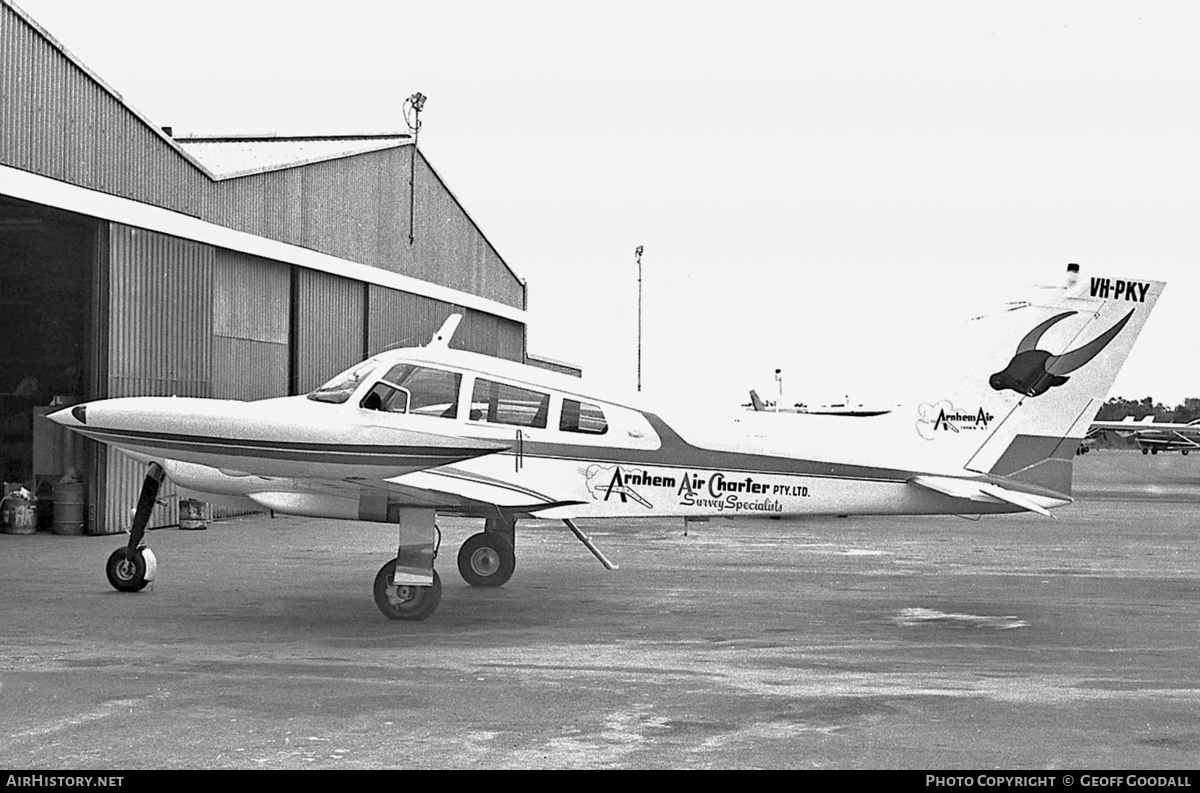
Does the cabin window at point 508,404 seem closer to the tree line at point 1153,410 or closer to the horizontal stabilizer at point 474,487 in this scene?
the horizontal stabilizer at point 474,487

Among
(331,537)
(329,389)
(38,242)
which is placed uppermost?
(38,242)

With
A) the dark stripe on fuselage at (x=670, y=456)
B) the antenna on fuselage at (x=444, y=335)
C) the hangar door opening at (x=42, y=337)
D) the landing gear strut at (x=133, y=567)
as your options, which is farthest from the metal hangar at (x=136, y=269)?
the dark stripe on fuselage at (x=670, y=456)

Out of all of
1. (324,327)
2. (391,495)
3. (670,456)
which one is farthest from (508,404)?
(324,327)

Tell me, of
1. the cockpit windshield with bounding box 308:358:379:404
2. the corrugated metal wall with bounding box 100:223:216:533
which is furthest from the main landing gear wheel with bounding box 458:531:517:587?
the corrugated metal wall with bounding box 100:223:216:533

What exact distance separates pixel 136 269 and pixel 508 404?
34.6ft

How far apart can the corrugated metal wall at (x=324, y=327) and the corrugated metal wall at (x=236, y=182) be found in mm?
688

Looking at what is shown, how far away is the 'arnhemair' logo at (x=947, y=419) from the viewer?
564 inches

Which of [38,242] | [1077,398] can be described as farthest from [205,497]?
[38,242]

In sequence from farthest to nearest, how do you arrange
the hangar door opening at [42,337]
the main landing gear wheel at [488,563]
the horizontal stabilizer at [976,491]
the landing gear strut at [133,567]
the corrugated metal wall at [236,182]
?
the hangar door opening at [42,337] < the corrugated metal wall at [236,182] < the main landing gear wheel at [488,563] < the landing gear strut at [133,567] < the horizontal stabilizer at [976,491]

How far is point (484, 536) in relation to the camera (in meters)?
15.3

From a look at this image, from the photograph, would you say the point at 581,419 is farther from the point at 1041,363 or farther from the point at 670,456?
the point at 1041,363

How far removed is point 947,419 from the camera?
14406 millimetres
